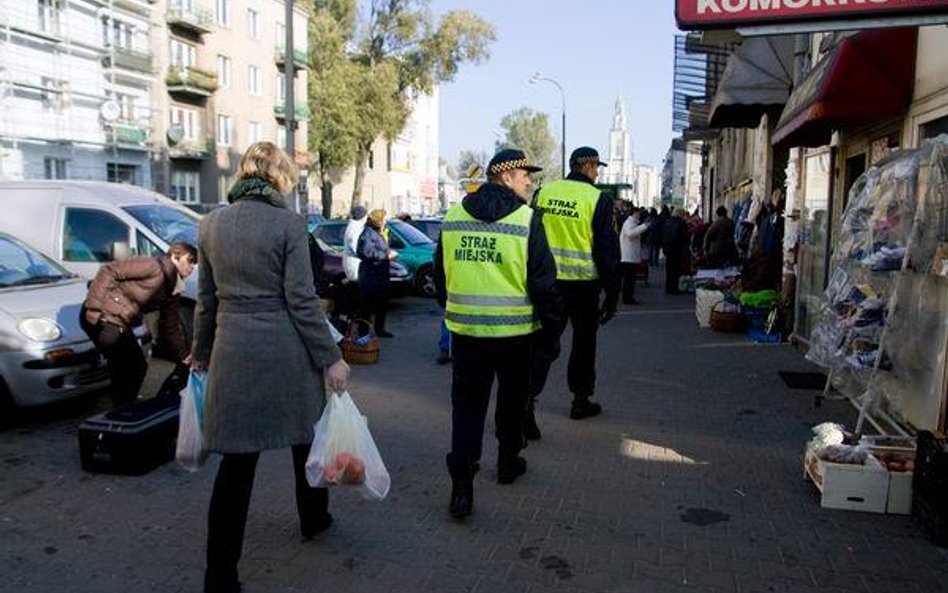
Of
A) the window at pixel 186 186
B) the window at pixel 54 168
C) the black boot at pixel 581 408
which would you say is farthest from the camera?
the window at pixel 186 186

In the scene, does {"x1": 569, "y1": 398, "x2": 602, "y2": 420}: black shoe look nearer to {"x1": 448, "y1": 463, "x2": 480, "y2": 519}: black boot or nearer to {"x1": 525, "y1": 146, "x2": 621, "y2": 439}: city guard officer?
{"x1": 525, "y1": 146, "x2": 621, "y2": 439}: city guard officer

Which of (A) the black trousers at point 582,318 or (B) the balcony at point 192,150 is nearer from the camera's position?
(A) the black trousers at point 582,318

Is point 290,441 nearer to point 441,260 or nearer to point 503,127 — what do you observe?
point 441,260

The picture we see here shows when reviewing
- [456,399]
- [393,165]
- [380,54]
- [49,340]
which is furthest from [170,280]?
[393,165]

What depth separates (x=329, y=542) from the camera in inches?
165

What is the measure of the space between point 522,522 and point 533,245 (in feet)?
4.95

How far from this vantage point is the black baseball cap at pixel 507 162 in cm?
464

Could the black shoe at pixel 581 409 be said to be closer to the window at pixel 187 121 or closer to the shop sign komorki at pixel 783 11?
the shop sign komorki at pixel 783 11

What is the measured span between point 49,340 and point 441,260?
337cm

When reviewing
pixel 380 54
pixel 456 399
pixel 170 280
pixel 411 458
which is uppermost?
pixel 380 54

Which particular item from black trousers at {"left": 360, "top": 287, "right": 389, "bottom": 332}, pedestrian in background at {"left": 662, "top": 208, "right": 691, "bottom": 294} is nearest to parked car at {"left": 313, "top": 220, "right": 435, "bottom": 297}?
black trousers at {"left": 360, "top": 287, "right": 389, "bottom": 332}

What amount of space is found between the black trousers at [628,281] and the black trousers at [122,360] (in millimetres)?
10741

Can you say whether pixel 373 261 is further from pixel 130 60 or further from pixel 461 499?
pixel 130 60

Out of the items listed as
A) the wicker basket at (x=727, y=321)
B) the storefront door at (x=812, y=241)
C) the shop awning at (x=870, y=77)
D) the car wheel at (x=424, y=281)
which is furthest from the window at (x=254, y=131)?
the shop awning at (x=870, y=77)
